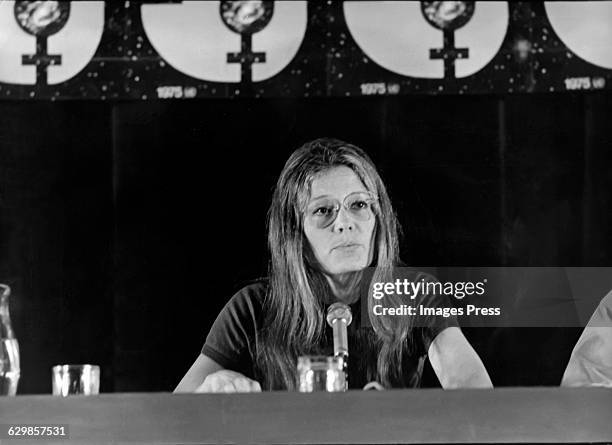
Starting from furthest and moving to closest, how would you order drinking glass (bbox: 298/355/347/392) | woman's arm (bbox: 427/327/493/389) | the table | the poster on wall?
1. the poster on wall
2. woman's arm (bbox: 427/327/493/389)
3. drinking glass (bbox: 298/355/347/392)
4. the table

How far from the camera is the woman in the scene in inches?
86.4

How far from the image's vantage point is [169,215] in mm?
2275

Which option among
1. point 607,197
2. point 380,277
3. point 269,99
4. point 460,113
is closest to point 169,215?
point 269,99

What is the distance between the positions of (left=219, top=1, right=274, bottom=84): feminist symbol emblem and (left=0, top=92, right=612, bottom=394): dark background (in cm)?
10

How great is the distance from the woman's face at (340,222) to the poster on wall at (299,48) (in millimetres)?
223

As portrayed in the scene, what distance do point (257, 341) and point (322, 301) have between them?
0.18 meters

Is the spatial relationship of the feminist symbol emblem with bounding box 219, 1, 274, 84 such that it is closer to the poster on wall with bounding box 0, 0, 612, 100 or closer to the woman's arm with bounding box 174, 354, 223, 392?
the poster on wall with bounding box 0, 0, 612, 100

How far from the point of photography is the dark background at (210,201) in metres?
2.22

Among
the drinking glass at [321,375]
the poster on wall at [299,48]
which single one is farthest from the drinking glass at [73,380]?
the poster on wall at [299,48]

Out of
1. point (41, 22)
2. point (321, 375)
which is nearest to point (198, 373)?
point (321, 375)

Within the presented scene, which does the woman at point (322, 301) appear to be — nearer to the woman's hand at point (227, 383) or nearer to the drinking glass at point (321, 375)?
the woman's hand at point (227, 383)

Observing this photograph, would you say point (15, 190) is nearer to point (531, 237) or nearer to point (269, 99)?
point (269, 99)

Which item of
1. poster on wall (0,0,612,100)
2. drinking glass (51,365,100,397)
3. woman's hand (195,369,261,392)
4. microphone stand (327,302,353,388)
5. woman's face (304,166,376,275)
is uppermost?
poster on wall (0,0,612,100)

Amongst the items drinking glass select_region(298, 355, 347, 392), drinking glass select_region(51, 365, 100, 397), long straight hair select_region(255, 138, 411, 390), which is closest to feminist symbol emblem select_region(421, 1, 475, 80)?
long straight hair select_region(255, 138, 411, 390)
